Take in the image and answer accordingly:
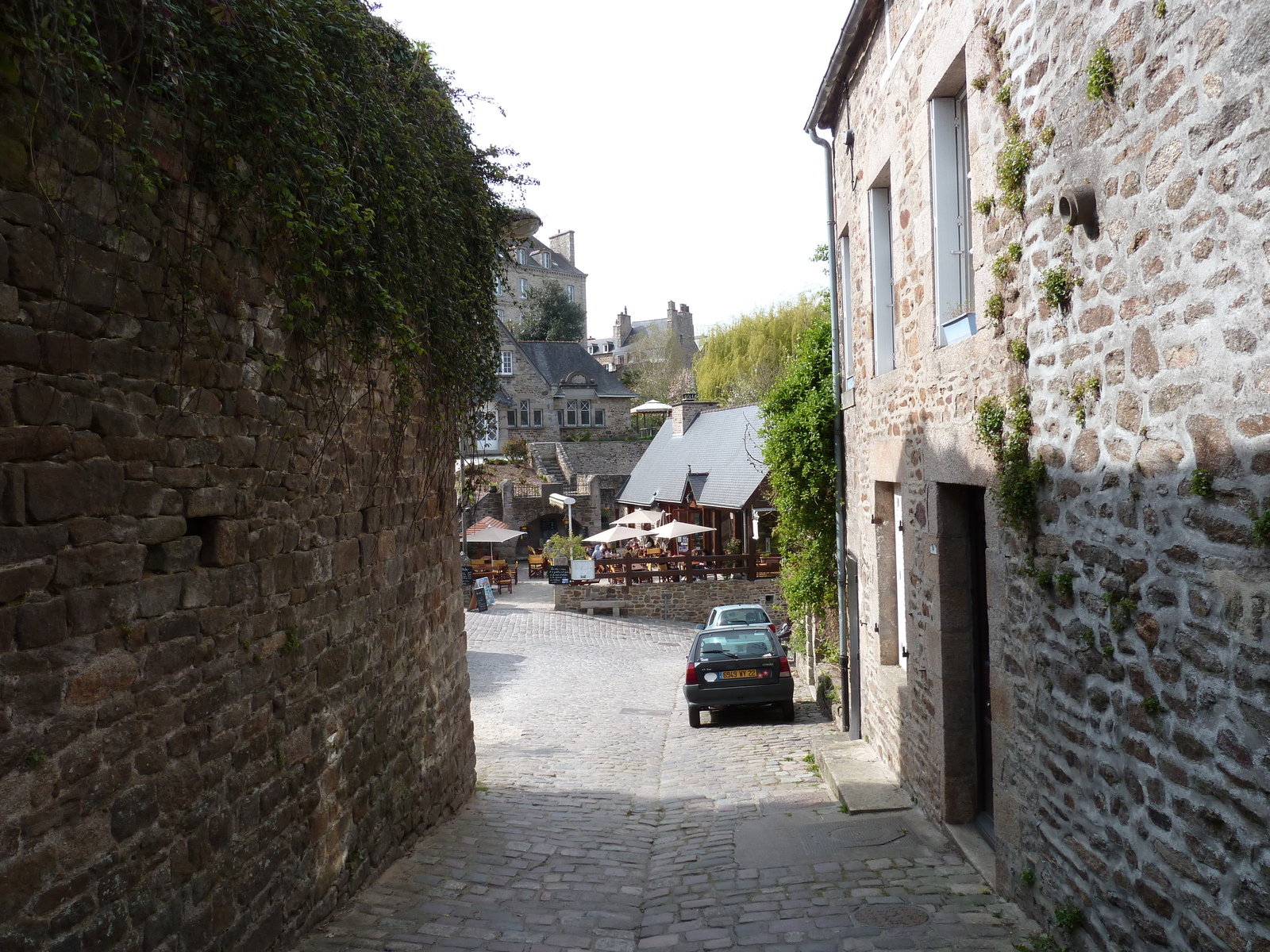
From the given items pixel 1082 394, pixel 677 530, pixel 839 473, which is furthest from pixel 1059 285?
pixel 677 530

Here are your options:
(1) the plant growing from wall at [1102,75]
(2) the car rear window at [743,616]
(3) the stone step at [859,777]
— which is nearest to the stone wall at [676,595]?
(2) the car rear window at [743,616]

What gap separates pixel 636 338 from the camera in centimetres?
6556

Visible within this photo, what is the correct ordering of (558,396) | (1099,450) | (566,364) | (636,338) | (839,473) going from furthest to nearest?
(636,338)
(566,364)
(558,396)
(839,473)
(1099,450)

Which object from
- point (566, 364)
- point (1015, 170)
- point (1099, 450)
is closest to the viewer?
point (1099, 450)

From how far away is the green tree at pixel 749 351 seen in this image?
1539 inches

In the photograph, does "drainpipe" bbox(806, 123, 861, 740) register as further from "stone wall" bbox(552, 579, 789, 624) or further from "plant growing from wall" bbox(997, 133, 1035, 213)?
"stone wall" bbox(552, 579, 789, 624)

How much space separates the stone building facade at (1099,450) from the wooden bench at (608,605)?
672 inches

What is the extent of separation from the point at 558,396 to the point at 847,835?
1606 inches

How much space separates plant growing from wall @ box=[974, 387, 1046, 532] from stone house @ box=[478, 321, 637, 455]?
38825 millimetres

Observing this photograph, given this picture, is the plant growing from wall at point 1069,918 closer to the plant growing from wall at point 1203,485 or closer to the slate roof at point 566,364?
the plant growing from wall at point 1203,485

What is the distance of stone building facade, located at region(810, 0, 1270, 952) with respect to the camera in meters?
3.02

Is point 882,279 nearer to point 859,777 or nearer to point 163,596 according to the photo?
point 859,777

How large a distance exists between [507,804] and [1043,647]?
4913 mm

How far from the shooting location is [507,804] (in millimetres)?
8055
